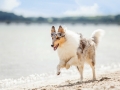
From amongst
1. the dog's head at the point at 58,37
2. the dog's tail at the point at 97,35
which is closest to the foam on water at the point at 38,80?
the dog's tail at the point at 97,35

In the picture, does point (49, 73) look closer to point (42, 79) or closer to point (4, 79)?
point (42, 79)

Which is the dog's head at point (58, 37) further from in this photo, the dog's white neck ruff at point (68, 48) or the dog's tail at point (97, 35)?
the dog's tail at point (97, 35)

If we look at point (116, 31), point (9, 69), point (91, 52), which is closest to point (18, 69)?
point (9, 69)

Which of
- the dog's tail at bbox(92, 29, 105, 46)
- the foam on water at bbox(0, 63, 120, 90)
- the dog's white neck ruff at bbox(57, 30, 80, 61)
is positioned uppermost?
the dog's tail at bbox(92, 29, 105, 46)

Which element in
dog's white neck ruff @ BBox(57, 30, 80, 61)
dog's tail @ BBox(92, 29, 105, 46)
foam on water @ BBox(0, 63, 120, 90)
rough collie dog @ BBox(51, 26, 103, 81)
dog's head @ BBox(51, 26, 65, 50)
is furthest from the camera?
foam on water @ BBox(0, 63, 120, 90)

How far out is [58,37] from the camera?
36.3ft

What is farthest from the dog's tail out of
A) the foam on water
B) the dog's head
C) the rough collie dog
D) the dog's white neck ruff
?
the foam on water

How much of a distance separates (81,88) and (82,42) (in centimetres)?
206

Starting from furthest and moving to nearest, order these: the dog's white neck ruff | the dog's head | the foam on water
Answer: the foam on water → the dog's white neck ruff → the dog's head

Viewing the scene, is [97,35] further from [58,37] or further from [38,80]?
[38,80]

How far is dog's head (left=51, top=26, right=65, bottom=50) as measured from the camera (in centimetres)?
1096

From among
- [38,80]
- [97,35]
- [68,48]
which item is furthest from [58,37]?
[38,80]

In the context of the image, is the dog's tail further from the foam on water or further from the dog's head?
the foam on water

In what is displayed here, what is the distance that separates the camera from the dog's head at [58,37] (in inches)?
432
